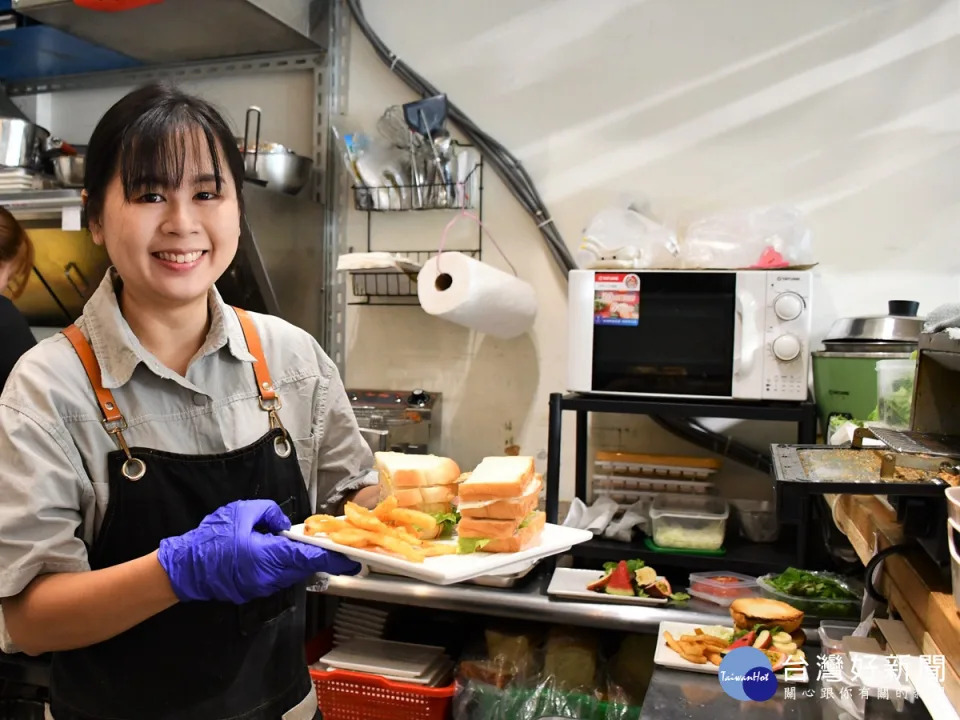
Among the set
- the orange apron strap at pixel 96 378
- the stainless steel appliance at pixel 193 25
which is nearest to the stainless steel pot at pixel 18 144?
the stainless steel appliance at pixel 193 25

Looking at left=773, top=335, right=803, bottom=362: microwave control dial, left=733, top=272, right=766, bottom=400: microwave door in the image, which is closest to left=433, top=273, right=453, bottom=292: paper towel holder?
left=733, top=272, right=766, bottom=400: microwave door

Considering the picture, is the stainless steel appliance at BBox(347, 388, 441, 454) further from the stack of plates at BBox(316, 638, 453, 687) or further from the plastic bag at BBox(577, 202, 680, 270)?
the plastic bag at BBox(577, 202, 680, 270)

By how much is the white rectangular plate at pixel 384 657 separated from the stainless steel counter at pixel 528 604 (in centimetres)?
19

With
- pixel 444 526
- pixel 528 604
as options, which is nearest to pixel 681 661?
pixel 528 604

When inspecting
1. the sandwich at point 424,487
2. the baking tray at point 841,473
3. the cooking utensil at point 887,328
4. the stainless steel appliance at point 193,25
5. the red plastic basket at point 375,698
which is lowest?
the red plastic basket at point 375,698

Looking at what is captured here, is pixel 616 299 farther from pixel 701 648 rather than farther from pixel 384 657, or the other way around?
pixel 384 657

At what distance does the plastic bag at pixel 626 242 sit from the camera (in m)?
2.29

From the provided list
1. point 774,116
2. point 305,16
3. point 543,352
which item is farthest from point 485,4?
point 543,352

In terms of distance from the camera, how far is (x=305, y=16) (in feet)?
9.34

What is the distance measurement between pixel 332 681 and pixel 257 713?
96 centimetres

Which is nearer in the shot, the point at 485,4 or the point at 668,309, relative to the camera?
the point at 668,309

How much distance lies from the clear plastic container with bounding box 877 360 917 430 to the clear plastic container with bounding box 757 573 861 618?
1.41ft

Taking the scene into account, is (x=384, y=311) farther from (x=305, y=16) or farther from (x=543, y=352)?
(x=305, y=16)

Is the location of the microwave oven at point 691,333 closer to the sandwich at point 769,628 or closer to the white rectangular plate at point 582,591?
the white rectangular plate at point 582,591
